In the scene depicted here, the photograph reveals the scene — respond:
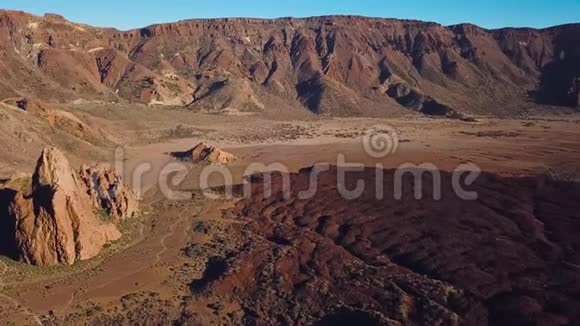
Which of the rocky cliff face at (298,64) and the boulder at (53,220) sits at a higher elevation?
the rocky cliff face at (298,64)

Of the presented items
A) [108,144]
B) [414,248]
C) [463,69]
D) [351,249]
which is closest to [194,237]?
[351,249]

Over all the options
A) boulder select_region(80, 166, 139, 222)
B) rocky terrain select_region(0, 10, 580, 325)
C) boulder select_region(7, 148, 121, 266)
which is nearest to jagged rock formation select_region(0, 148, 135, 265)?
boulder select_region(7, 148, 121, 266)

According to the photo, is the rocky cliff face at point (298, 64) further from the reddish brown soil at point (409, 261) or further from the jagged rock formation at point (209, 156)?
the reddish brown soil at point (409, 261)

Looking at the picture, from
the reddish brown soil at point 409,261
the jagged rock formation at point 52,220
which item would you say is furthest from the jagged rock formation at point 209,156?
the jagged rock formation at point 52,220

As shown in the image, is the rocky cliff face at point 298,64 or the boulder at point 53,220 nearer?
the boulder at point 53,220

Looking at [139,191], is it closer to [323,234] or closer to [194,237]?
[194,237]

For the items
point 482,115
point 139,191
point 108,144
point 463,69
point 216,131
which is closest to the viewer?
point 139,191

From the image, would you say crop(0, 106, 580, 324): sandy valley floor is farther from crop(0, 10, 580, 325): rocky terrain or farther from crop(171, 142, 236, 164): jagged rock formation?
crop(171, 142, 236, 164): jagged rock formation
